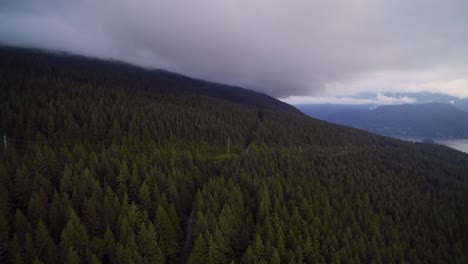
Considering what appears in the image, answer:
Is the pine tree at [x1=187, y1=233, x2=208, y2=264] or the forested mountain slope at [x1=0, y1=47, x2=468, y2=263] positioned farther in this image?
the pine tree at [x1=187, y1=233, x2=208, y2=264]

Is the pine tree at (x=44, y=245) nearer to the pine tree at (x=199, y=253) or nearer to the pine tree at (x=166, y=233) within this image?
the pine tree at (x=166, y=233)

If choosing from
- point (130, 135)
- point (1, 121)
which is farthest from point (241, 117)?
point (1, 121)

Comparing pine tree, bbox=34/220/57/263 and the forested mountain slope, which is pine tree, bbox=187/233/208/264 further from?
pine tree, bbox=34/220/57/263

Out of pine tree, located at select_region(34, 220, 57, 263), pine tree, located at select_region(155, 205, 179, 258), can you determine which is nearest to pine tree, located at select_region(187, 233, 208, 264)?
pine tree, located at select_region(155, 205, 179, 258)

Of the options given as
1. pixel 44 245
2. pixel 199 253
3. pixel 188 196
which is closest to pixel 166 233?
pixel 199 253

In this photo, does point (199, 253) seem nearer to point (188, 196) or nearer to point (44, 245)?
point (188, 196)

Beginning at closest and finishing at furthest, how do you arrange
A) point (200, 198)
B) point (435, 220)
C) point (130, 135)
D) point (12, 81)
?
point (200, 198), point (435, 220), point (130, 135), point (12, 81)

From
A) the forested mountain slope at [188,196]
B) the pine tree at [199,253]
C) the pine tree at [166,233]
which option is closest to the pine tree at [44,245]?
the forested mountain slope at [188,196]

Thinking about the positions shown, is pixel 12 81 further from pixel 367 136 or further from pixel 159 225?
pixel 367 136
